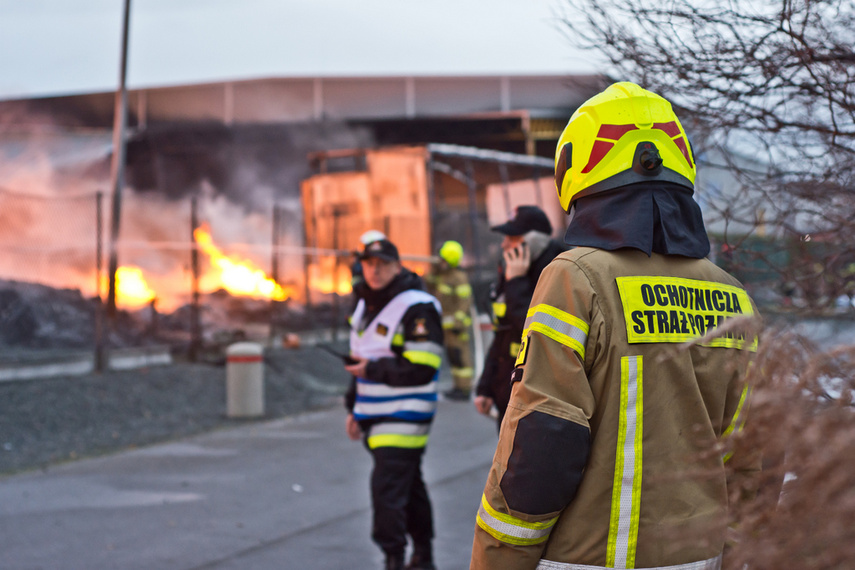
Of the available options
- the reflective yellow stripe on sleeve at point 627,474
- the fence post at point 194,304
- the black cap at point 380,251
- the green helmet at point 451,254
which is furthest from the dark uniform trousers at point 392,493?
the fence post at point 194,304

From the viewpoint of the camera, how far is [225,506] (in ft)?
20.7

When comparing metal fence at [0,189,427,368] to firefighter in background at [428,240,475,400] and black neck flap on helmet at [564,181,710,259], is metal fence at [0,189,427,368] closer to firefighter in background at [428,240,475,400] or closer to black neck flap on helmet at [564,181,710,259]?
firefighter in background at [428,240,475,400]

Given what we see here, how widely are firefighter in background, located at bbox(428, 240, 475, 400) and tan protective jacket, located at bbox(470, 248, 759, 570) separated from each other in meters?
9.16

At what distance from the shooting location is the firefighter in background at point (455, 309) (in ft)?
37.2

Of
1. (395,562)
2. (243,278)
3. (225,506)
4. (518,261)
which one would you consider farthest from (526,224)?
(243,278)

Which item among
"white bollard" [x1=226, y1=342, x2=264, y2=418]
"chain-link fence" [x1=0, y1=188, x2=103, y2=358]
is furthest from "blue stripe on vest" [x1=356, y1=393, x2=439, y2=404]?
"chain-link fence" [x1=0, y1=188, x2=103, y2=358]

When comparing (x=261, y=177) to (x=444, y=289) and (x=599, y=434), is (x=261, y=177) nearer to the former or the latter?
(x=444, y=289)

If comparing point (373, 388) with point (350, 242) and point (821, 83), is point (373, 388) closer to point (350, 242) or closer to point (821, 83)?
point (821, 83)

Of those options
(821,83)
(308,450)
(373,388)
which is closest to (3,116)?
(308,450)

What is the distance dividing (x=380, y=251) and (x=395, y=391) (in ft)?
2.59

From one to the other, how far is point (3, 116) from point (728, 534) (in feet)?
94.3

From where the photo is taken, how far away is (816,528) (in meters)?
1.06

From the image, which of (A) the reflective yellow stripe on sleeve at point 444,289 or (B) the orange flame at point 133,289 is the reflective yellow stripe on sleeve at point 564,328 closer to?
(A) the reflective yellow stripe on sleeve at point 444,289

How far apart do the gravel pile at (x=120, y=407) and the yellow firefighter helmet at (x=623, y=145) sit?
6.78 m
